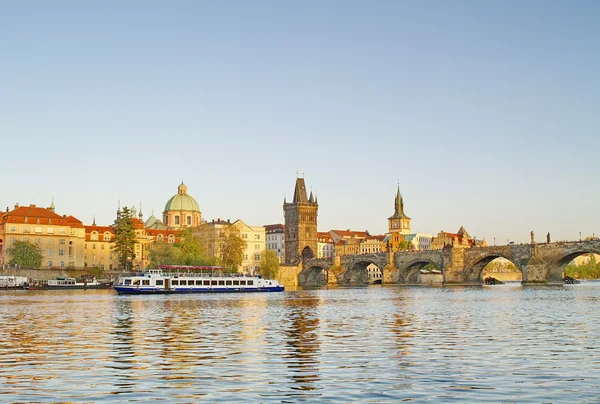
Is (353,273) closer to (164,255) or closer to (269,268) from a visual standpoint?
(269,268)

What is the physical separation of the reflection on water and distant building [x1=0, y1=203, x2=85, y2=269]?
372 feet

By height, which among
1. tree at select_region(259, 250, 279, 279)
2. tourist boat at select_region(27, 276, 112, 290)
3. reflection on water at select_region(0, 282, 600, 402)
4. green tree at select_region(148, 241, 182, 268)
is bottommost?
reflection on water at select_region(0, 282, 600, 402)

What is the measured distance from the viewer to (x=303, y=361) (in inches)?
936

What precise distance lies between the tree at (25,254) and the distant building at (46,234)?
20.4 feet

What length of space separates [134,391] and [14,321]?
2752 centimetres

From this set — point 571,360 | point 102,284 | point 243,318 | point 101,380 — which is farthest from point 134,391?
point 102,284

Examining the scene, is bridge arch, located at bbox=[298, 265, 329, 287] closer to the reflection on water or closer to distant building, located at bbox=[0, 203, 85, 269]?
distant building, located at bbox=[0, 203, 85, 269]

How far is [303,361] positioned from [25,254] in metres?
124

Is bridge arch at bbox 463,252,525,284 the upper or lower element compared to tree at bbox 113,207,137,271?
lower

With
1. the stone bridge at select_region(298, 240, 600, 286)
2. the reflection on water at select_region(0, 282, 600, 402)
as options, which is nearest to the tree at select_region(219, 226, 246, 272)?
the stone bridge at select_region(298, 240, 600, 286)

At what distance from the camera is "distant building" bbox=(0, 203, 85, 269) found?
148 metres

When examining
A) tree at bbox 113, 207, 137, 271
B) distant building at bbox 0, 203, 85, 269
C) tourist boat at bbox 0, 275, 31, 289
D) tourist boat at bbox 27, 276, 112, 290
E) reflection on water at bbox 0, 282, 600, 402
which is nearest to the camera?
reflection on water at bbox 0, 282, 600, 402

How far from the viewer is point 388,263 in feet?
531

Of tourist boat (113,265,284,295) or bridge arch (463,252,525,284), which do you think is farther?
bridge arch (463,252,525,284)
